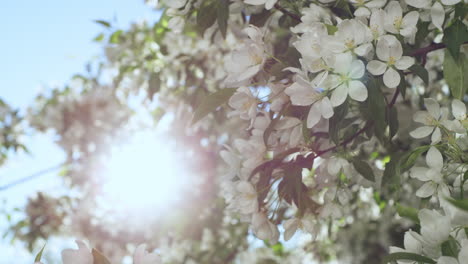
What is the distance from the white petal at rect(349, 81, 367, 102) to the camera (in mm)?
756

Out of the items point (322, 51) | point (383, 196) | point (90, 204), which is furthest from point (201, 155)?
point (322, 51)

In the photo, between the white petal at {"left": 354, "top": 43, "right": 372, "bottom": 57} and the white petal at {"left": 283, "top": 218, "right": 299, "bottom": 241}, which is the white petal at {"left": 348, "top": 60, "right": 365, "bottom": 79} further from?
the white petal at {"left": 283, "top": 218, "right": 299, "bottom": 241}

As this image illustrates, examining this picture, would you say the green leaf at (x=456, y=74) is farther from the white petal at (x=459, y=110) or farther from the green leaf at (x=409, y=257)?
the green leaf at (x=409, y=257)

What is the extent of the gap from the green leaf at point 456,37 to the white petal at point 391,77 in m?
0.16

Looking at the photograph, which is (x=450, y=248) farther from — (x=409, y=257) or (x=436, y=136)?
(x=436, y=136)

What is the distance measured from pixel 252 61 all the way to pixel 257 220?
1.08 ft

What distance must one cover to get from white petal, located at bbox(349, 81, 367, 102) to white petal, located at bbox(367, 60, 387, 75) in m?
0.03

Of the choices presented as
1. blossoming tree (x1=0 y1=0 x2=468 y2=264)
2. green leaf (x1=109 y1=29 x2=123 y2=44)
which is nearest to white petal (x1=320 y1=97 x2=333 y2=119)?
blossoming tree (x1=0 y1=0 x2=468 y2=264)

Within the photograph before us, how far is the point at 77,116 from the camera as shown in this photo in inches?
131

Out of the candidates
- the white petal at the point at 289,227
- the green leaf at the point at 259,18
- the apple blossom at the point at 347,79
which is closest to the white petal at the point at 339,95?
the apple blossom at the point at 347,79

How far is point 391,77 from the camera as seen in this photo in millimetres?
778

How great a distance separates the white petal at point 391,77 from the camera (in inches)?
30.7

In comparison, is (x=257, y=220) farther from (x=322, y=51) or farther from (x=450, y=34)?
(x=450, y=34)

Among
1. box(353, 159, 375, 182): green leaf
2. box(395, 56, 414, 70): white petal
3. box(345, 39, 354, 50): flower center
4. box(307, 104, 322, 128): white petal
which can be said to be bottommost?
box(353, 159, 375, 182): green leaf
